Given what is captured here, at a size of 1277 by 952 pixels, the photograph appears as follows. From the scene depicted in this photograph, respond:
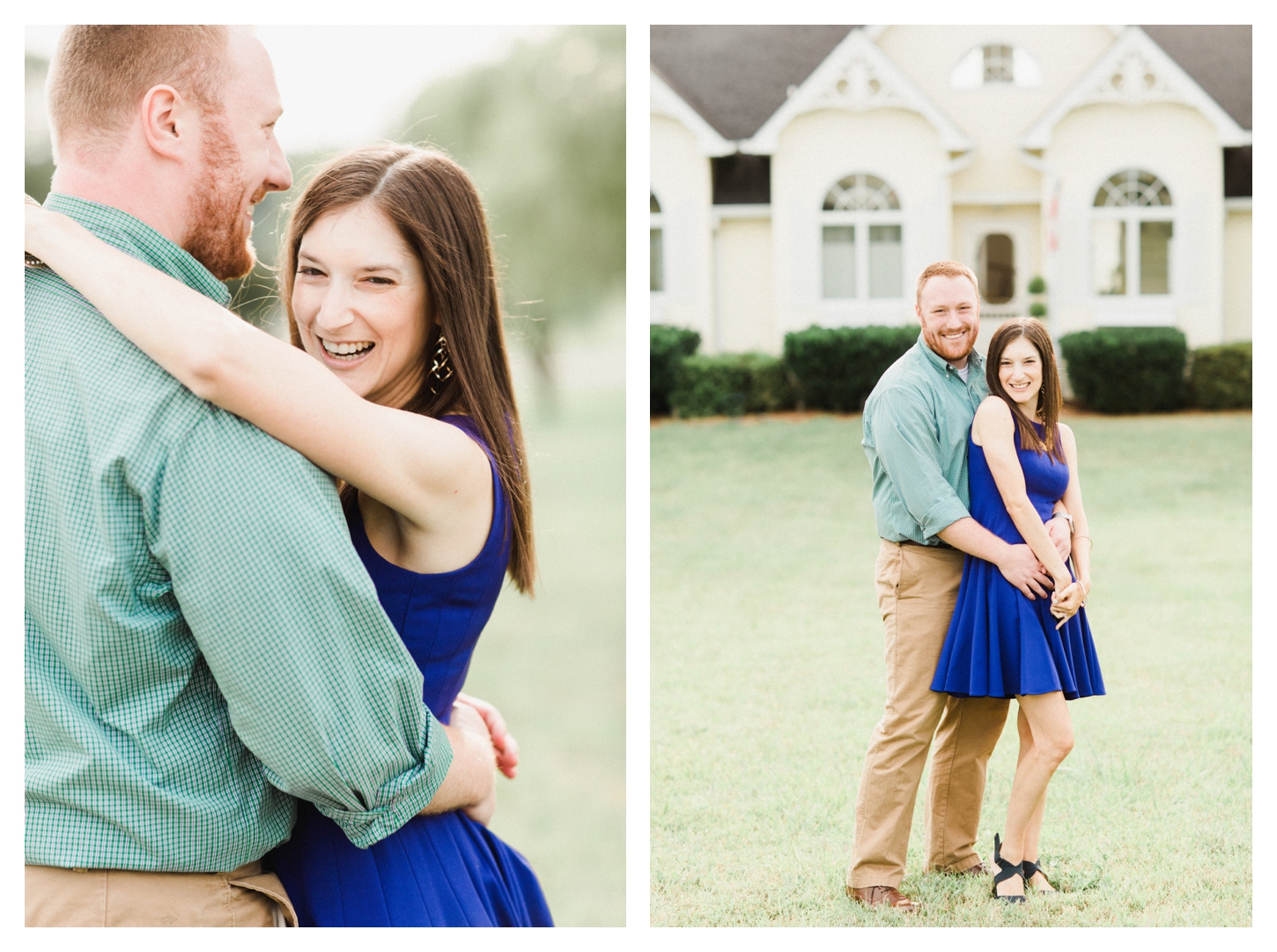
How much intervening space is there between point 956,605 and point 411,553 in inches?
68.9

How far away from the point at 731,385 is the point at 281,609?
11784mm

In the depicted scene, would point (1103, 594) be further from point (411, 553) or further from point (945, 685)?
point (411, 553)

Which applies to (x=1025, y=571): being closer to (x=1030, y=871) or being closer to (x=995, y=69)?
(x=1030, y=871)

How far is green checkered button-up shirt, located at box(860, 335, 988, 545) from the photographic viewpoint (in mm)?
3033

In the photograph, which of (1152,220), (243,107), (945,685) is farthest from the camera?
(1152,220)

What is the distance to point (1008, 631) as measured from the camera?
2986 millimetres

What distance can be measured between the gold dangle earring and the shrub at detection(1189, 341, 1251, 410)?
43.1ft

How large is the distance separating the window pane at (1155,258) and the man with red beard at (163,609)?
15.3m

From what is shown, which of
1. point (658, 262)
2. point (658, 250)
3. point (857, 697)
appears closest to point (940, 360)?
point (857, 697)

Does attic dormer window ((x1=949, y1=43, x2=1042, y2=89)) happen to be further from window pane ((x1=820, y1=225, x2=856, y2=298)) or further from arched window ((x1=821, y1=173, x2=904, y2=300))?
window pane ((x1=820, y1=225, x2=856, y2=298))

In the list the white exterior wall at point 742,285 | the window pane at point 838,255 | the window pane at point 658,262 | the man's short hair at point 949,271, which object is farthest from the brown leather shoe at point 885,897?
the window pane at point 838,255

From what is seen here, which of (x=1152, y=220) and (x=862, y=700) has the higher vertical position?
(x=1152, y=220)

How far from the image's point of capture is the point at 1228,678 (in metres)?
6.05
